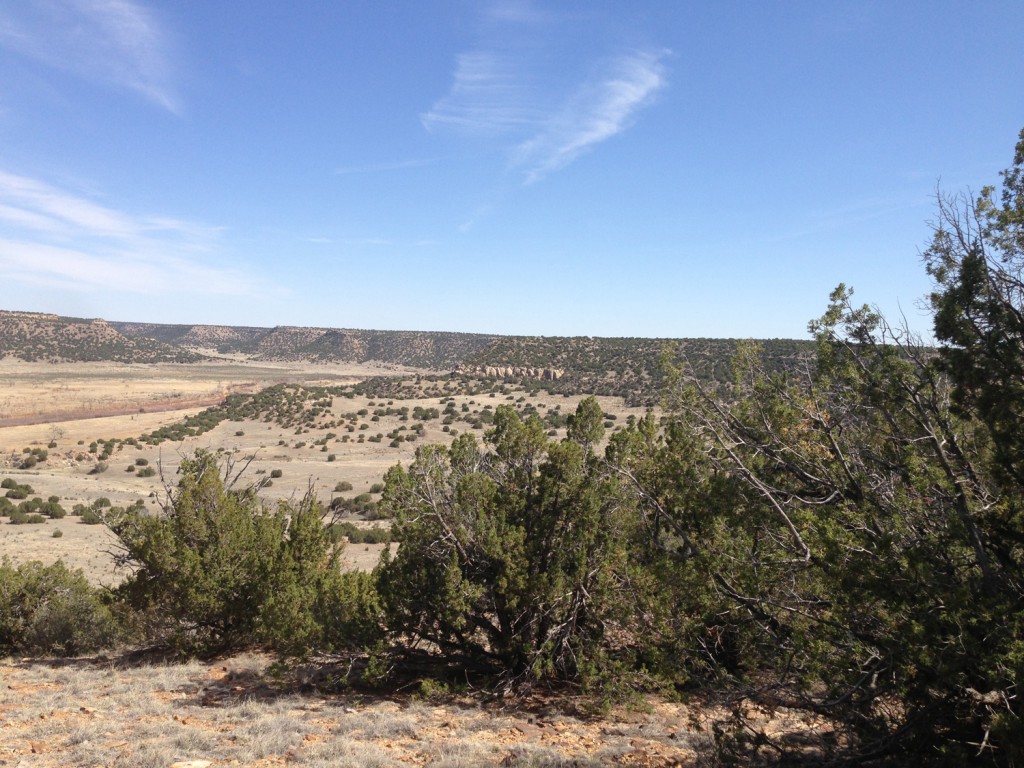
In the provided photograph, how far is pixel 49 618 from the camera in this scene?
11828mm

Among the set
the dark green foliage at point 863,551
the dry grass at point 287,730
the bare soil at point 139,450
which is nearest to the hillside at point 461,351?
the dark green foliage at point 863,551

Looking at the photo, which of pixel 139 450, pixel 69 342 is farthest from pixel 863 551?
pixel 69 342

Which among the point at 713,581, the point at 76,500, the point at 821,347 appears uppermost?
the point at 821,347

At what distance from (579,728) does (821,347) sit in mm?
5257

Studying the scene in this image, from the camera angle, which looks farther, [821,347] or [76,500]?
[76,500]

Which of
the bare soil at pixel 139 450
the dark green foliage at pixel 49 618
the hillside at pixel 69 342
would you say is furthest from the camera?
the hillside at pixel 69 342

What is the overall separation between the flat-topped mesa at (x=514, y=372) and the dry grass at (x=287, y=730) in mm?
63142

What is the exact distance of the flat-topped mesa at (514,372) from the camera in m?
73.2

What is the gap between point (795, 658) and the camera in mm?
5805

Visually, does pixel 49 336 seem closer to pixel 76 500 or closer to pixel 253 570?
pixel 76 500

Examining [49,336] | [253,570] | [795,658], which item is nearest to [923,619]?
[795,658]

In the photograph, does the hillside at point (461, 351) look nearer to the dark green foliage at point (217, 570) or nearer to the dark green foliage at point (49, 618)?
the dark green foliage at point (217, 570)

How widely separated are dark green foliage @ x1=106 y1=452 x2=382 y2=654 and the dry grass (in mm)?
1167

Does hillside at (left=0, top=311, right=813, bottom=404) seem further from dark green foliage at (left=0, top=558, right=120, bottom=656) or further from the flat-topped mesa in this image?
dark green foliage at (left=0, top=558, right=120, bottom=656)
